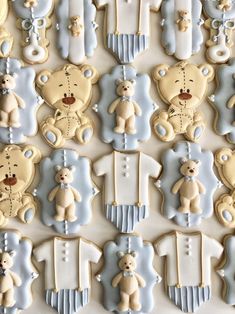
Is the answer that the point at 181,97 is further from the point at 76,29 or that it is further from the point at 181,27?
the point at 76,29

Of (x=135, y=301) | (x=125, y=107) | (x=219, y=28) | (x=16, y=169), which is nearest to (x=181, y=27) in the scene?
(x=219, y=28)

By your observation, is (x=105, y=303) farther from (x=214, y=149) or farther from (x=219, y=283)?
(x=214, y=149)

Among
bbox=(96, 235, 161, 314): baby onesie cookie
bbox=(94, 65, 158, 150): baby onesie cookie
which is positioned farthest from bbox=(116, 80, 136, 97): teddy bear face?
bbox=(96, 235, 161, 314): baby onesie cookie

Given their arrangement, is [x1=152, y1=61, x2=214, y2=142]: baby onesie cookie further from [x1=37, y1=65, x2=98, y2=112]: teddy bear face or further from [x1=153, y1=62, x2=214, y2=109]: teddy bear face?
[x1=37, y1=65, x2=98, y2=112]: teddy bear face

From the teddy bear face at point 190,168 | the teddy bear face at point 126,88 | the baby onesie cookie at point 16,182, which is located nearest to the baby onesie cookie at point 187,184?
the teddy bear face at point 190,168

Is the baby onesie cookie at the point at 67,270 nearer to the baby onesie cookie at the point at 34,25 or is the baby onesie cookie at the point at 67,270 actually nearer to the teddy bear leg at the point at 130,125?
the teddy bear leg at the point at 130,125

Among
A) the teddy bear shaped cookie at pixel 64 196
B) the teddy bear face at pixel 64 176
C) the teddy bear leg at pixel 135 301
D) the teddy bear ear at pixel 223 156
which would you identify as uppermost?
the teddy bear ear at pixel 223 156
